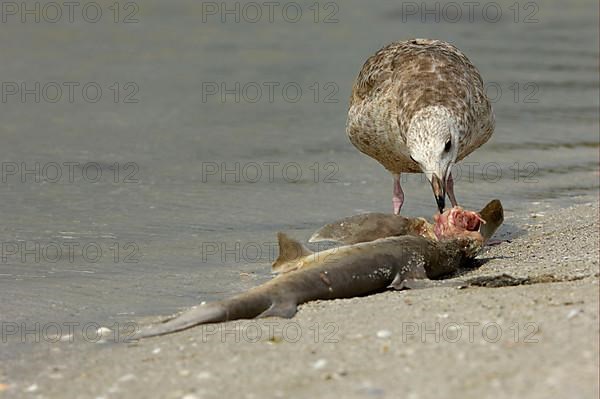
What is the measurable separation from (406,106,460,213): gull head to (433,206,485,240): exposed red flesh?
0.93 feet

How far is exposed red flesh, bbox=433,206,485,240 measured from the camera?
7539mm

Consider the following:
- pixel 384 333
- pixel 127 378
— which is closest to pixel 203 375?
pixel 127 378

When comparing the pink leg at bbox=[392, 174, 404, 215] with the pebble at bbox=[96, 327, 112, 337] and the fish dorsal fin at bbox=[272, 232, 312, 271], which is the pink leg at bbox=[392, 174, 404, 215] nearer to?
the fish dorsal fin at bbox=[272, 232, 312, 271]

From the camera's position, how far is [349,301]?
6.37m

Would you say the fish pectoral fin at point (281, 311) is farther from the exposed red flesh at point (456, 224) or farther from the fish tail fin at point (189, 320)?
the exposed red flesh at point (456, 224)

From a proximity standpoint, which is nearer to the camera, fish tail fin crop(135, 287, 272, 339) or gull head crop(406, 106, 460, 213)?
fish tail fin crop(135, 287, 272, 339)

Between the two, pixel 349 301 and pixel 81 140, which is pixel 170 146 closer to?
pixel 81 140

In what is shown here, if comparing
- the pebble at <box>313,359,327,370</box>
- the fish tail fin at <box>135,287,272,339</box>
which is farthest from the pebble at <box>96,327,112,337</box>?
the pebble at <box>313,359,327,370</box>

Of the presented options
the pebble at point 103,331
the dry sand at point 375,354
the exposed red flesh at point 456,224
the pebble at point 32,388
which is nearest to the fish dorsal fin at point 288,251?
the dry sand at point 375,354

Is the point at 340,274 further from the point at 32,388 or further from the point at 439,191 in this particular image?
the point at 32,388

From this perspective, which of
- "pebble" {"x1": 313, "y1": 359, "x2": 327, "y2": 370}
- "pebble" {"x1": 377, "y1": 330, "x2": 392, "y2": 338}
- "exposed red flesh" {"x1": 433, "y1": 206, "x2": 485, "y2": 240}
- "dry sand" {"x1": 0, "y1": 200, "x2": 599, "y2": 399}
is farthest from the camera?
"exposed red flesh" {"x1": 433, "y1": 206, "x2": 485, "y2": 240}

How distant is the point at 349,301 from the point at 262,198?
347 cm

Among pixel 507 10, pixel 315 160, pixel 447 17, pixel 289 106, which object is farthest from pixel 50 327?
pixel 507 10

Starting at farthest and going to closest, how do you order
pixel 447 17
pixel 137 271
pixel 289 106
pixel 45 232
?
pixel 447 17 < pixel 289 106 < pixel 45 232 < pixel 137 271
